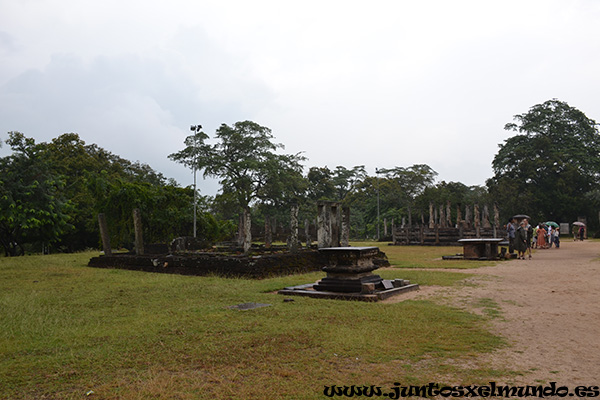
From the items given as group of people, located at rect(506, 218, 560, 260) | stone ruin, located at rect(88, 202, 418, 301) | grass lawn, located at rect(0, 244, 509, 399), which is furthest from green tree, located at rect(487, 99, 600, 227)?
grass lawn, located at rect(0, 244, 509, 399)

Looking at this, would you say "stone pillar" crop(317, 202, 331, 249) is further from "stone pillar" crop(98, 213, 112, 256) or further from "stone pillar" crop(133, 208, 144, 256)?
"stone pillar" crop(98, 213, 112, 256)

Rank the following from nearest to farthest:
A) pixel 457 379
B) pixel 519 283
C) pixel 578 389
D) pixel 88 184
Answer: pixel 578 389 < pixel 457 379 < pixel 519 283 < pixel 88 184

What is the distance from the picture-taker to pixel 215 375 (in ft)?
13.1

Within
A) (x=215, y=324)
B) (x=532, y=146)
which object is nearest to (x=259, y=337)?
(x=215, y=324)

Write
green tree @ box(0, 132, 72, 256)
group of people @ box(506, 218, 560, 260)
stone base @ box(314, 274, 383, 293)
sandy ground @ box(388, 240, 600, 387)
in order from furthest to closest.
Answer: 1. green tree @ box(0, 132, 72, 256)
2. group of people @ box(506, 218, 560, 260)
3. stone base @ box(314, 274, 383, 293)
4. sandy ground @ box(388, 240, 600, 387)

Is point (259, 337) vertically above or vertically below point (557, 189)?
below

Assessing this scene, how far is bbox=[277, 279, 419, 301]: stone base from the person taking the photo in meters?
8.20

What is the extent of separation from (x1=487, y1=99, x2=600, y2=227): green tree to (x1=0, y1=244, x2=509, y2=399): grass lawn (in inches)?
1778

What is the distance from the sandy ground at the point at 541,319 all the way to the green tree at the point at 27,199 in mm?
20135

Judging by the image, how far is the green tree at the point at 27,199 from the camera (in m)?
21.4

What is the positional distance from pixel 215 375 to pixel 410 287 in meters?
6.26

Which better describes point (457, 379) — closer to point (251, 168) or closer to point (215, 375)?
point (215, 375)

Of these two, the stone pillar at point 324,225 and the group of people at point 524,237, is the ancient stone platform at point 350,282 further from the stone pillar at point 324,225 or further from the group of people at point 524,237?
the group of people at point 524,237

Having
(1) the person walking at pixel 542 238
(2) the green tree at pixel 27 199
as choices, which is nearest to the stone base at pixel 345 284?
(2) the green tree at pixel 27 199
